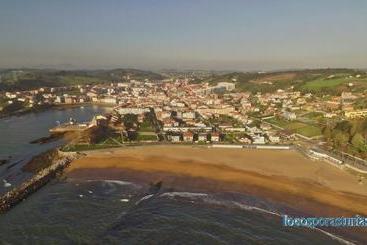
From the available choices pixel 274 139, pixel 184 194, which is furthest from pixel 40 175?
pixel 274 139

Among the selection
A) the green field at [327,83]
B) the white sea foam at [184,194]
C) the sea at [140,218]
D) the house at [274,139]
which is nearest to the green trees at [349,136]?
the house at [274,139]

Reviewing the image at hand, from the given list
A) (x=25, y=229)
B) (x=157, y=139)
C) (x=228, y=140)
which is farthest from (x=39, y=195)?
(x=228, y=140)

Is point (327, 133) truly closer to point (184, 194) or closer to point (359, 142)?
point (359, 142)

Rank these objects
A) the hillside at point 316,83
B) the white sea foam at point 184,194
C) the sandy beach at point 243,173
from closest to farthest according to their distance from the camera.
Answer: the white sea foam at point 184,194 < the sandy beach at point 243,173 < the hillside at point 316,83

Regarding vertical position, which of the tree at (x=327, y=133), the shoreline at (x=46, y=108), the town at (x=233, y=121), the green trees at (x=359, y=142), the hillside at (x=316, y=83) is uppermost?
the hillside at (x=316, y=83)

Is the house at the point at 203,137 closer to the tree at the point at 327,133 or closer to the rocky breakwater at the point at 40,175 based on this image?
the tree at the point at 327,133

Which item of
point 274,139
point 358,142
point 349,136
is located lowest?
point 274,139

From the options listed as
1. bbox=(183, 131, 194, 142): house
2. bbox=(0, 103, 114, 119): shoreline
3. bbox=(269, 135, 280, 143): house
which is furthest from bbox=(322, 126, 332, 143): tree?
bbox=(0, 103, 114, 119): shoreline
